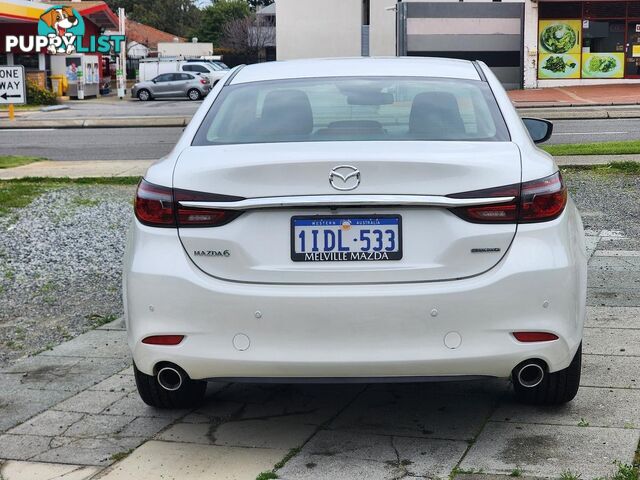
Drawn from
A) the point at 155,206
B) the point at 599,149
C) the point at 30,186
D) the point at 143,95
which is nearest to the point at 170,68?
the point at 143,95

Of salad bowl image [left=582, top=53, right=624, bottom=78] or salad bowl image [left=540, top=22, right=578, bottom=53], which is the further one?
salad bowl image [left=540, top=22, right=578, bottom=53]

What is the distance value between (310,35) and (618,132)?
31.1 metres

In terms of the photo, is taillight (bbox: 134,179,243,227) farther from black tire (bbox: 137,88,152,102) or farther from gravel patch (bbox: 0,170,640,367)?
black tire (bbox: 137,88,152,102)

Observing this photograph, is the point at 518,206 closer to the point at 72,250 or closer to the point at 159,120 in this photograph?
the point at 72,250

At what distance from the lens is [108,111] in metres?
35.5

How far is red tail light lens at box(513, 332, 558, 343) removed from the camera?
405cm

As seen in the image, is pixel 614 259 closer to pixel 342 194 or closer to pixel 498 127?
pixel 498 127

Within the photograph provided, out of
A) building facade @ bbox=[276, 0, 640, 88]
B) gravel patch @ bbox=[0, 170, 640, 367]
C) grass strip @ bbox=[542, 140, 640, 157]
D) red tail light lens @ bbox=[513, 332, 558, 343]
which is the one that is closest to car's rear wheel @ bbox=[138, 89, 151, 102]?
building facade @ bbox=[276, 0, 640, 88]

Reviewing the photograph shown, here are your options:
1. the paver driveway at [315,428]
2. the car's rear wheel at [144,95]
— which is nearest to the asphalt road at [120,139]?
the paver driveway at [315,428]

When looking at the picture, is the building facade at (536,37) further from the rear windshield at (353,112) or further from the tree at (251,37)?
the rear windshield at (353,112)

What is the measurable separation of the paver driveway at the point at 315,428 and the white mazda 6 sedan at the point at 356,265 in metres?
0.32

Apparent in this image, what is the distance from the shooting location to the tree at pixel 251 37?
76250 millimetres

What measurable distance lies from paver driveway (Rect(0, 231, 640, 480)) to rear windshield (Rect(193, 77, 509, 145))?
1.22 meters

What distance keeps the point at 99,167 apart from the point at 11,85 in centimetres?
233
